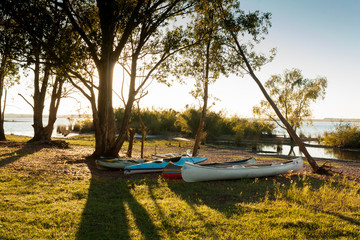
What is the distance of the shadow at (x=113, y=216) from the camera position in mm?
4941

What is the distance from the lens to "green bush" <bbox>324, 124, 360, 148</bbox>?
32.0 m

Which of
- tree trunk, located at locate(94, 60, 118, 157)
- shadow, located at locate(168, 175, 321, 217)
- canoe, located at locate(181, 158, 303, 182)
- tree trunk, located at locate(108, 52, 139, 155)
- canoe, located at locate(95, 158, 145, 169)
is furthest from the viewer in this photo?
tree trunk, located at locate(108, 52, 139, 155)

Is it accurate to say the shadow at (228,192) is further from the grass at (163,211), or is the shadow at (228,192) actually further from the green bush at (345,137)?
the green bush at (345,137)

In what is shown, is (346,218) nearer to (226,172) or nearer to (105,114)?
(226,172)

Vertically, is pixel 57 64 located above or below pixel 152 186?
above

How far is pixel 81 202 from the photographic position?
672 centimetres

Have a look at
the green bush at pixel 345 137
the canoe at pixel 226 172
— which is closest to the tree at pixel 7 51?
the canoe at pixel 226 172

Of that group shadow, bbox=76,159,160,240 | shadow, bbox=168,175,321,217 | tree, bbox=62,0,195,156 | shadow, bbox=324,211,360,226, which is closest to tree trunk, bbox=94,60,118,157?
tree, bbox=62,0,195,156

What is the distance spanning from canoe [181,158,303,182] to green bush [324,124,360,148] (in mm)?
25741

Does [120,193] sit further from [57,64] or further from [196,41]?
[196,41]

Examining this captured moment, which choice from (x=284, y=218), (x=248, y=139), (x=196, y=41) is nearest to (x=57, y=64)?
(x=196, y=41)

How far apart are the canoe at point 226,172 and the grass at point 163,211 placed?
13.0 inches

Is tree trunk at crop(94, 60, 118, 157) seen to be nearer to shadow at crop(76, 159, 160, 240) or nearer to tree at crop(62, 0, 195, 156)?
tree at crop(62, 0, 195, 156)

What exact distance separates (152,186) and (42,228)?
429 cm
